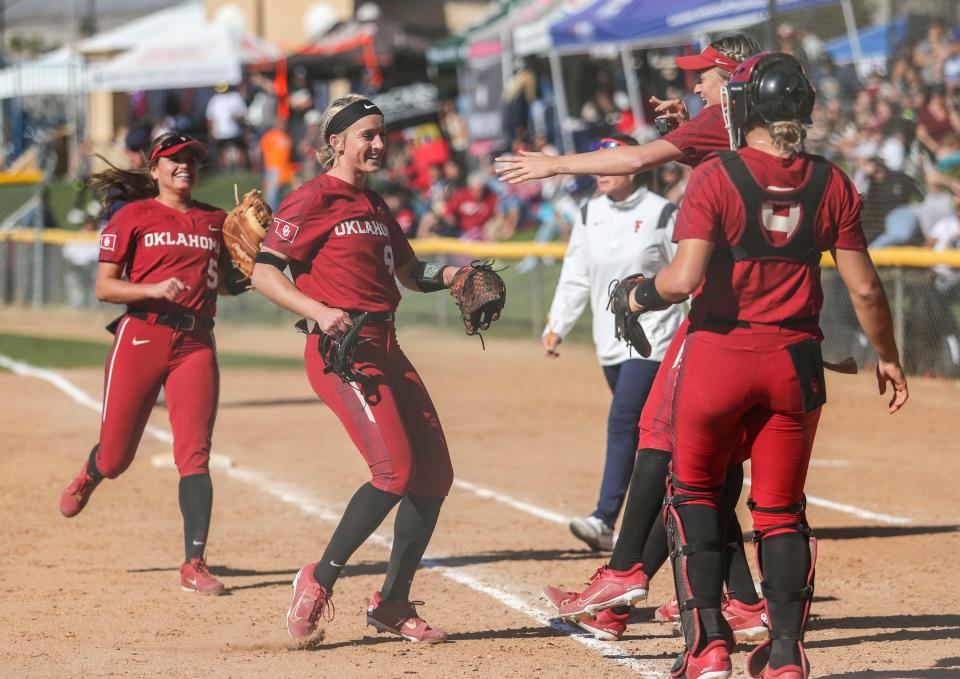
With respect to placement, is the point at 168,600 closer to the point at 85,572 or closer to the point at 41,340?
the point at 85,572

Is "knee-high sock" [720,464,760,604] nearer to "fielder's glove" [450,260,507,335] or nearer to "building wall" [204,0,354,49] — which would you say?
"fielder's glove" [450,260,507,335]

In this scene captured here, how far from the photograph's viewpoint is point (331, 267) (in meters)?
5.72

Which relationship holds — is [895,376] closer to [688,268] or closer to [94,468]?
[688,268]

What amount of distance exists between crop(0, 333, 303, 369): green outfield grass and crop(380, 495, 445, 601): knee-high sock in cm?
1062

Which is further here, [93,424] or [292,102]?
[292,102]

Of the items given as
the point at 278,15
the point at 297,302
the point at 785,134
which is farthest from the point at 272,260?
the point at 278,15

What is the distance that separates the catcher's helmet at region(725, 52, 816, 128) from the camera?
4508 mm

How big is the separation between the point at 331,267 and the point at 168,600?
6.53 ft

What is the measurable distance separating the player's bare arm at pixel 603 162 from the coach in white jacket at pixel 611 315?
83.3 inches

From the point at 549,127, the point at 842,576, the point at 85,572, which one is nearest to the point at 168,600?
the point at 85,572

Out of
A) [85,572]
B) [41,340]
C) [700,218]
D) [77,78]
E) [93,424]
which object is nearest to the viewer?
[700,218]

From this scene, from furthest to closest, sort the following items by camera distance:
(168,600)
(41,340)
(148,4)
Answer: (148,4) < (41,340) < (168,600)

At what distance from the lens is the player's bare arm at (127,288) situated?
6.77 m

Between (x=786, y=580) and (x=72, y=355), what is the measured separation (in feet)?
44.7
